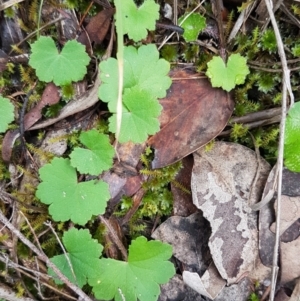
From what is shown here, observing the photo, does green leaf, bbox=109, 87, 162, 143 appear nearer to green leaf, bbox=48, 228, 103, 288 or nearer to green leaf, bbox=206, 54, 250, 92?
green leaf, bbox=206, 54, 250, 92

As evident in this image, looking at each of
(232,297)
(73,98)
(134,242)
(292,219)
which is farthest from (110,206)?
(292,219)

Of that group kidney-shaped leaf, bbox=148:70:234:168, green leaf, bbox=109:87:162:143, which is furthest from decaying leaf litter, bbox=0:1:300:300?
green leaf, bbox=109:87:162:143

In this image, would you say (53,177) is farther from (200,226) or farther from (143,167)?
(200,226)

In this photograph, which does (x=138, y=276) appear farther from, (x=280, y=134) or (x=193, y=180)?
(x=280, y=134)

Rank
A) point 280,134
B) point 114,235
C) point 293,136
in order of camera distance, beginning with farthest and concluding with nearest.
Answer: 1. point 114,235
2. point 293,136
3. point 280,134

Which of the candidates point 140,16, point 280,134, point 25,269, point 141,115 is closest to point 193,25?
point 140,16

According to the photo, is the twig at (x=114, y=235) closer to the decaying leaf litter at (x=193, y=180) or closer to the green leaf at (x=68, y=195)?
the decaying leaf litter at (x=193, y=180)
